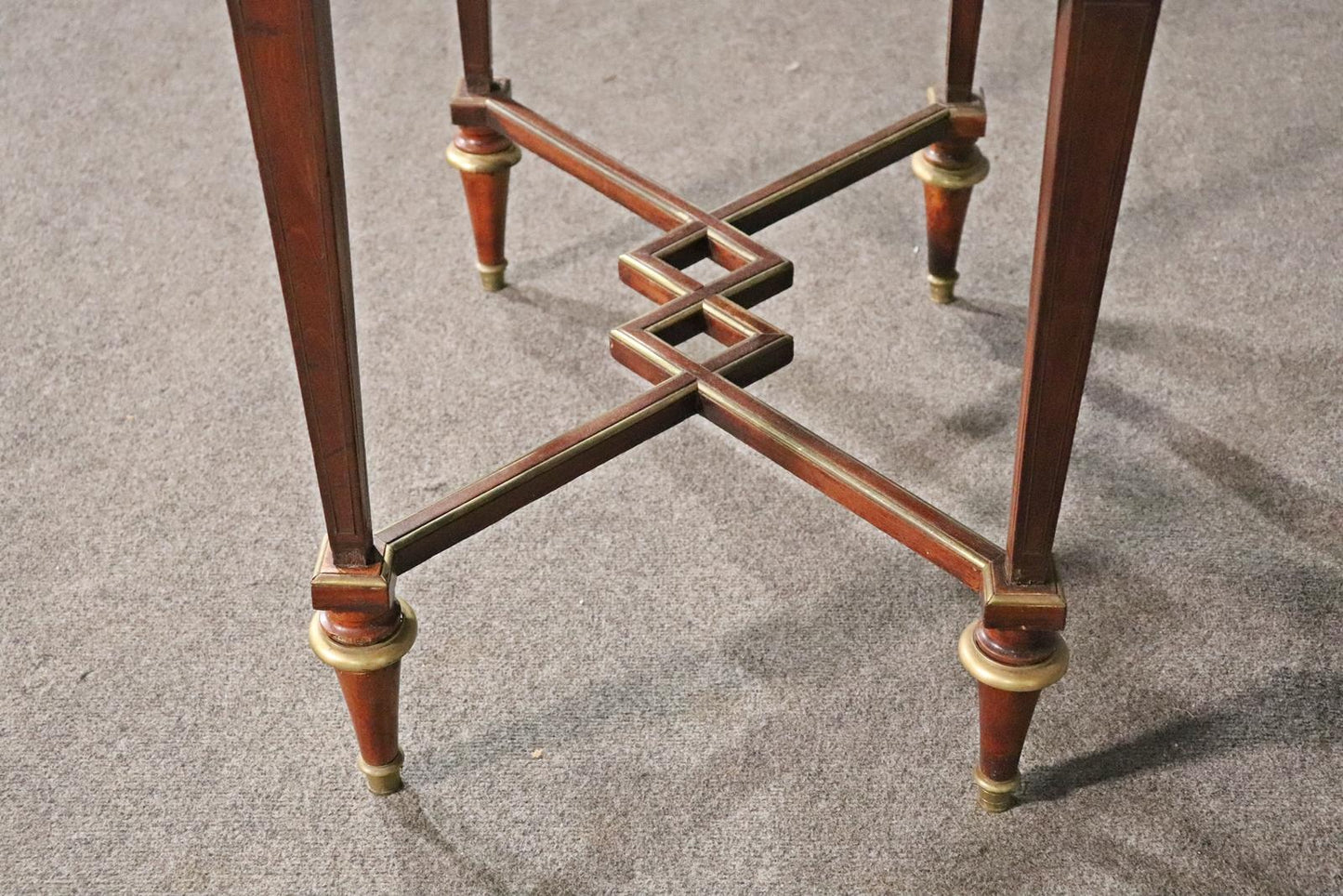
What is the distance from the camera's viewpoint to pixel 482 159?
1.22 metres

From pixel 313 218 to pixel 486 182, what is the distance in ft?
1.79

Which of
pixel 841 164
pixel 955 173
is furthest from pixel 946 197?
pixel 841 164

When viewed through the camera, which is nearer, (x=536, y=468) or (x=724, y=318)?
(x=536, y=468)

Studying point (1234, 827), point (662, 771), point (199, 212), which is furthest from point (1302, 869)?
point (199, 212)

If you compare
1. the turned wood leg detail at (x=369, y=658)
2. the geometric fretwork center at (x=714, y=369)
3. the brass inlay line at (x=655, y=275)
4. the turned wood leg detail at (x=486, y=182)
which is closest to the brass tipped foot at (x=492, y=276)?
the turned wood leg detail at (x=486, y=182)

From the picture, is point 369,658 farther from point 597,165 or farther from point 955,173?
point 955,173

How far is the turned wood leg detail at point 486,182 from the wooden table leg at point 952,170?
319 mm

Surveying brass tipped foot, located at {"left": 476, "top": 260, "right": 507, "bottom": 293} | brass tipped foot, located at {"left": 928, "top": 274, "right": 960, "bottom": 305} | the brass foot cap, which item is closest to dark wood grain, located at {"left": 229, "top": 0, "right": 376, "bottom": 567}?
the brass foot cap

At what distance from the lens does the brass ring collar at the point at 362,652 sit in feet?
2.75

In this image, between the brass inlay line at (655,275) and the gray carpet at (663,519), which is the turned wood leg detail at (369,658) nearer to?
the gray carpet at (663,519)

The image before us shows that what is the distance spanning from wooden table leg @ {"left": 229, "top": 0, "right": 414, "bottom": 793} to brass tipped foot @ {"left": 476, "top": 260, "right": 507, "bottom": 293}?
498 millimetres

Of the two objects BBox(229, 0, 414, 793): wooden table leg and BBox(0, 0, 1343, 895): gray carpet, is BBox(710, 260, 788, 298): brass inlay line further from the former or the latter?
BBox(229, 0, 414, 793): wooden table leg

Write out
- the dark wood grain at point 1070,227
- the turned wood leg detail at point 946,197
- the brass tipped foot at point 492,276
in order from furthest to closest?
the brass tipped foot at point 492,276
the turned wood leg detail at point 946,197
the dark wood grain at point 1070,227

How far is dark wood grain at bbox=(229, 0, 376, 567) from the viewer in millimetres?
649
